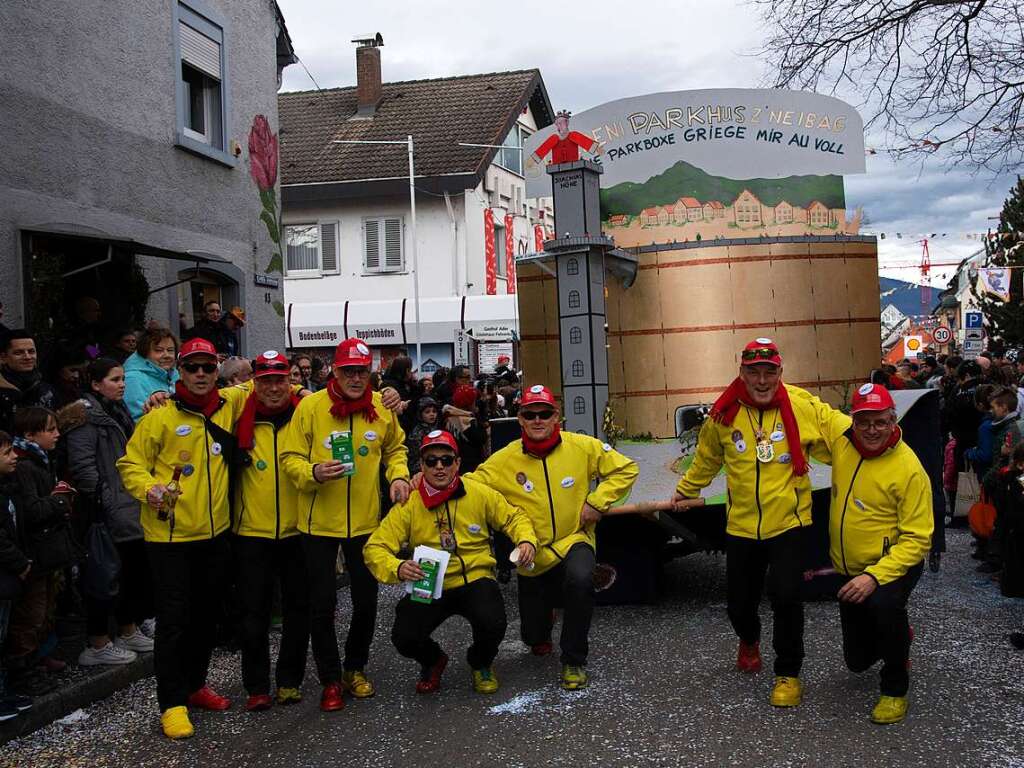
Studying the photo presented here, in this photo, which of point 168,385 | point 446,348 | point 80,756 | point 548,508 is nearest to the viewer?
point 80,756

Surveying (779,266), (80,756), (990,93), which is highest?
(990,93)

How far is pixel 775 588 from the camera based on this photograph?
595 cm

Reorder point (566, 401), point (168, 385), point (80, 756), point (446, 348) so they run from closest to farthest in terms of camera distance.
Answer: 1. point (80, 756)
2. point (168, 385)
3. point (566, 401)
4. point (446, 348)

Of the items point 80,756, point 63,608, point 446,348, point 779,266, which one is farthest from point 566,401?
point 446,348

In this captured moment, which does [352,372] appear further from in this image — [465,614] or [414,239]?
[414,239]

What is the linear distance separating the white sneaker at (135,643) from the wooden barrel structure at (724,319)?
15.4 feet

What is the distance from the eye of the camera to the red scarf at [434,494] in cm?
612

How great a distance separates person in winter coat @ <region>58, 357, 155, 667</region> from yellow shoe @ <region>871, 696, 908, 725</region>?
420 cm

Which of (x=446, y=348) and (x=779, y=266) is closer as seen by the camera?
(x=779, y=266)

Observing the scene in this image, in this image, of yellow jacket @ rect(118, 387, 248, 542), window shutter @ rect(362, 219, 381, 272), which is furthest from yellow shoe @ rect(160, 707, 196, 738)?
window shutter @ rect(362, 219, 381, 272)

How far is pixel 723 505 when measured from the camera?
777 centimetres

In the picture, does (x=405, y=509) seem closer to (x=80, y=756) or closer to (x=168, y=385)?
(x=80, y=756)

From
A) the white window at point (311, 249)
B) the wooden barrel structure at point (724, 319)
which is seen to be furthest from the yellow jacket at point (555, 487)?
the white window at point (311, 249)

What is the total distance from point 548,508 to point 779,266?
4.38m
